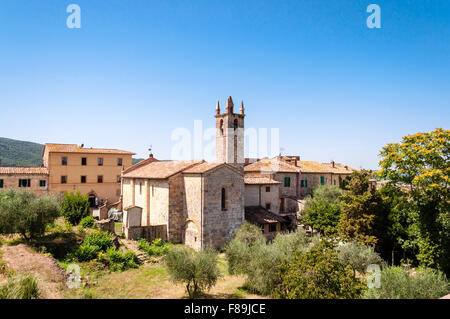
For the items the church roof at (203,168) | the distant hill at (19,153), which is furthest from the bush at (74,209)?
the distant hill at (19,153)

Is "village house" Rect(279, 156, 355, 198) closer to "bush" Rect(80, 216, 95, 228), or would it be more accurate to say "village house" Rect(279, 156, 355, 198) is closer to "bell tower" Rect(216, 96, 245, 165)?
"bell tower" Rect(216, 96, 245, 165)

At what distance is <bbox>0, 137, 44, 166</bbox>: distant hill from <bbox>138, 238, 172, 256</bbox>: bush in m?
74.8

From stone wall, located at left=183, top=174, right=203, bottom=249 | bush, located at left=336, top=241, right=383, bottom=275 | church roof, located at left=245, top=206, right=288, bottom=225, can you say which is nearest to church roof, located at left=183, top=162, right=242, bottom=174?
stone wall, located at left=183, top=174, right=203, bottom=249

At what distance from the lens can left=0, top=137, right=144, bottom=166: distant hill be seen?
8184cm

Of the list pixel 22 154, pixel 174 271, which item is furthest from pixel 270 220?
pixel 22 154

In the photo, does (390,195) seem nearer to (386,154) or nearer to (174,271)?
(386,154)

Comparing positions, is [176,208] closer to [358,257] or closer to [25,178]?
[358,257]

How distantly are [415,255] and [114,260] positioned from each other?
22.0 metres

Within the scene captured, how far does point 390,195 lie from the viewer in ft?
70.5

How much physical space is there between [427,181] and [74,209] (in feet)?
90.6

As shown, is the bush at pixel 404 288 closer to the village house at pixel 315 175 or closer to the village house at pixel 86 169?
the village house at pixel 315 175

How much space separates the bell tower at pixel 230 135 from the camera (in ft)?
93.0

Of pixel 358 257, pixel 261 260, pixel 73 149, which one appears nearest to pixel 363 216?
pixel 358 257

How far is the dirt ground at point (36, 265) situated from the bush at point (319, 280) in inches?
381
